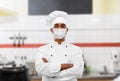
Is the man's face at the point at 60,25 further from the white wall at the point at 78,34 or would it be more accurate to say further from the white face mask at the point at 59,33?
the white wall at the point at 78,34

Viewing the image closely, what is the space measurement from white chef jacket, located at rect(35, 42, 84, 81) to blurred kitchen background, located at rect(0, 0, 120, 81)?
1663 mm

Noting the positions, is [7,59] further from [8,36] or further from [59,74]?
[59,74]

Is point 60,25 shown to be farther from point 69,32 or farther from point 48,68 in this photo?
point 69,32

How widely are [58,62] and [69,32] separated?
1778 mm

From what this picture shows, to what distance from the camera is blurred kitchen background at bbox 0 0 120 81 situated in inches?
162

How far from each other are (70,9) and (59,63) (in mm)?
1884

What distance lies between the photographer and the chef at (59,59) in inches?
91.8

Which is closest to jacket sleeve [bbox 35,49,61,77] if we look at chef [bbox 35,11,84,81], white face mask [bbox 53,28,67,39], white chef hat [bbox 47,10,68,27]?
chef [bbox 35,11,84,81]

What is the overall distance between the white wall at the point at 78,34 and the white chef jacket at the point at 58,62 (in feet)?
5.42

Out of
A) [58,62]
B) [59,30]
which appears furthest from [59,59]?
[59,30]

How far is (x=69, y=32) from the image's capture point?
412cm

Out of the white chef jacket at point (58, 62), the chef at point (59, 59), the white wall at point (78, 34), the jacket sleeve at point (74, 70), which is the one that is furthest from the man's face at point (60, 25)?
the white wall at point (78, 34)

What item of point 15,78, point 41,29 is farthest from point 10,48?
point 15,78

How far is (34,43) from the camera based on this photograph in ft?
13.5
